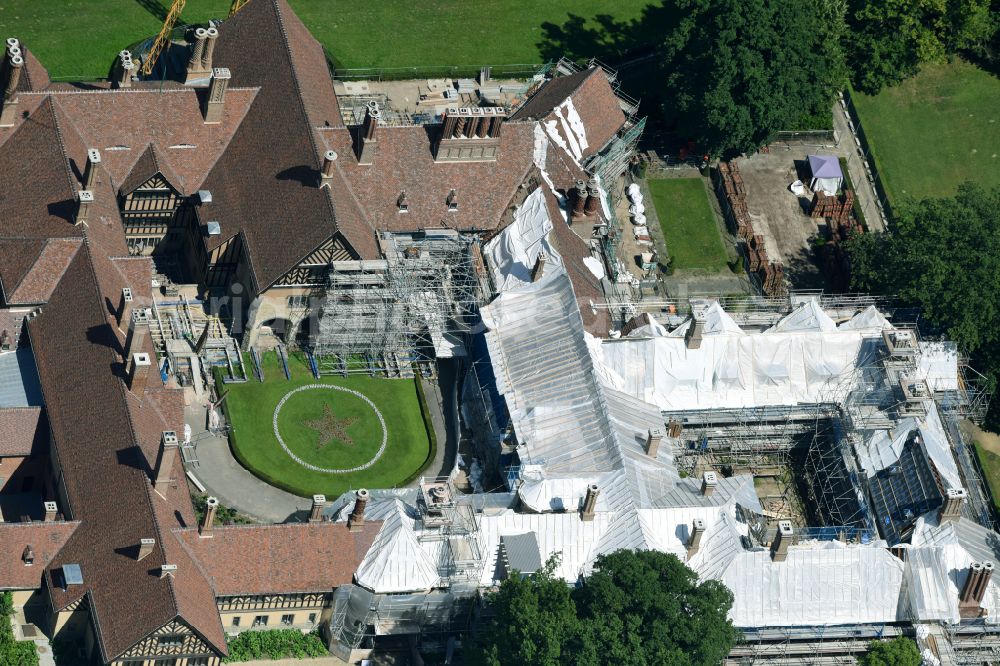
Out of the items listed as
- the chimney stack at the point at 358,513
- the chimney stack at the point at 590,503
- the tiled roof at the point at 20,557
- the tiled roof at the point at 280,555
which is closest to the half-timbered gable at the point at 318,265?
the chimney stack at the point at 358,513

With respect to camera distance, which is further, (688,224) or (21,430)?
(688,224)

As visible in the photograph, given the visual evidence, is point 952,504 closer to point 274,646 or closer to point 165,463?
point 274,646

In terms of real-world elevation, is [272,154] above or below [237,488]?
above

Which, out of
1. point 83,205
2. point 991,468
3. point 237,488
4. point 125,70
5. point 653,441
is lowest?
point 991,468

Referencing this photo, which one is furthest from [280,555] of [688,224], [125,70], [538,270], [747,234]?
[747,234]

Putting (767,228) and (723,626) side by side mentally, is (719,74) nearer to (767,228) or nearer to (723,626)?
(767,228)

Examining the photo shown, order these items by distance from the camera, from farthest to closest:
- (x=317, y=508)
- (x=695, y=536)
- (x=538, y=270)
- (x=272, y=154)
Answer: (x=272, y=154) → (x=538, y=270) → (x=695, y=536) → (x=317, y=508)

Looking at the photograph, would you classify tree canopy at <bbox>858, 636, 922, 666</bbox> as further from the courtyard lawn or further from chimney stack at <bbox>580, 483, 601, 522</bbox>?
the courtyard lawn

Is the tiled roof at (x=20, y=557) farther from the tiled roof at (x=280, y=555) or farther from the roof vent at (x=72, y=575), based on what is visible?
the tiled roof at (x=280, y=555)
